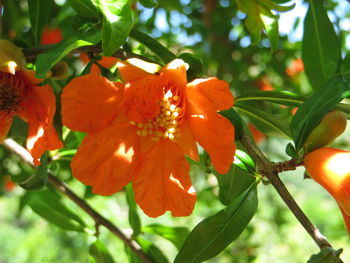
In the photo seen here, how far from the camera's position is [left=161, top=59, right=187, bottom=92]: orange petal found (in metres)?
0.81

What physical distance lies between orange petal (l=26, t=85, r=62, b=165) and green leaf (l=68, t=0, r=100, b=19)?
0.17 metres

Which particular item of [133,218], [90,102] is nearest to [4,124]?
[90,102]

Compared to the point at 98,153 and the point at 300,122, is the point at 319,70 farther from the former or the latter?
the point at 98,153

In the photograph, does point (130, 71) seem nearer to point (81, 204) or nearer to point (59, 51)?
point (59, 51)

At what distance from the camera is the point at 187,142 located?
921 mm

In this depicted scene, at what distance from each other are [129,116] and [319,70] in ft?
2.09

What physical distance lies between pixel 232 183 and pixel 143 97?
0.33 meters

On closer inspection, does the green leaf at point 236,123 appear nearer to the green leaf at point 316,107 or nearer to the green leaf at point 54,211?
the green leaf at point 316,107

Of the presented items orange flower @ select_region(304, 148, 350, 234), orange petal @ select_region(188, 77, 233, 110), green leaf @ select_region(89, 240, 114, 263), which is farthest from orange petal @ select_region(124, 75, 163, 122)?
green leaf @ select_region(89, 240, 114, 263)

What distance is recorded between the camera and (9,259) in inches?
233

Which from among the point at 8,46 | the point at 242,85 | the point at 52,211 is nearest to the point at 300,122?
the point at 8,46

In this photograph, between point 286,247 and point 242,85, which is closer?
point 242,85

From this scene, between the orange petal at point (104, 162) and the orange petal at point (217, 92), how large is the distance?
0.69ft

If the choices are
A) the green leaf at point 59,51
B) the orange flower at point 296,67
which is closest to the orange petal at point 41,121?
the green leaf at point 59,51
